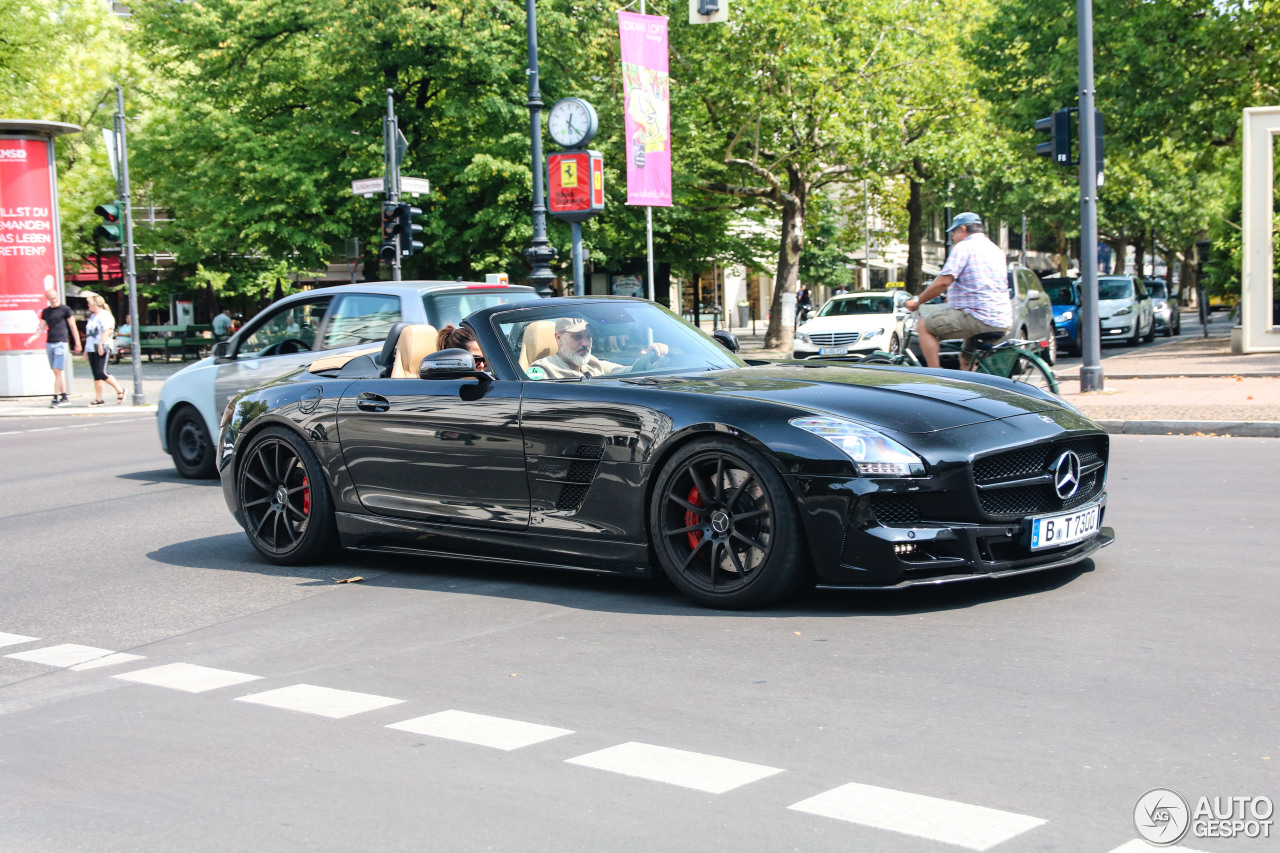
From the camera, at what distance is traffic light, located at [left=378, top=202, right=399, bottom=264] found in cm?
2273

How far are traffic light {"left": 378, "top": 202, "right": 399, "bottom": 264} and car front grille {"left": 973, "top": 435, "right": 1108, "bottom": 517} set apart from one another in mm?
17734

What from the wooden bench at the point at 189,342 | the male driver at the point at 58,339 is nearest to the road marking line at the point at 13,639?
the male driver at the point at 58,339

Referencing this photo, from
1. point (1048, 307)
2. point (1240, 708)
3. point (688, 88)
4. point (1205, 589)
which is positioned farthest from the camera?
Answer: point (688, 88)

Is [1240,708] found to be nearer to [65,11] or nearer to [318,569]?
[318,569]

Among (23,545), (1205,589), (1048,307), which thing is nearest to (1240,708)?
(1205,589)

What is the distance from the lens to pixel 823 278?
6284 centimetres

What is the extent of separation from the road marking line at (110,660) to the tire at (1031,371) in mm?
8272

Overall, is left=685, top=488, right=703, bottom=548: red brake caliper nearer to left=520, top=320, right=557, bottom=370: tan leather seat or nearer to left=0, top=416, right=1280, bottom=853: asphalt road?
left=0, top=416, right=1280, bottom=853: asphalt road

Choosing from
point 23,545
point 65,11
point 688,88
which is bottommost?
point 23,545

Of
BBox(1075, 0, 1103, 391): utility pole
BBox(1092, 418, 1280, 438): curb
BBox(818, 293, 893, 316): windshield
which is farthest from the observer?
BBox(818, 293, 893, 316): windshield

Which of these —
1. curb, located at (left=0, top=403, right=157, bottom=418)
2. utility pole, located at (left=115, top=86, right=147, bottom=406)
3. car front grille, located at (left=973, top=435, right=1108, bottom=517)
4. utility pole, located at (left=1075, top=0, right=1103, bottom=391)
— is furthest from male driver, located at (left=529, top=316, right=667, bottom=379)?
utility pole, located at (left=115, top=86, right=147, bottom=406)

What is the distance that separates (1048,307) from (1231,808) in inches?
913

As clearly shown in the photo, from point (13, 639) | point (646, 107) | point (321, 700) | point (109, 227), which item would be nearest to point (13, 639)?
point (13, 639)

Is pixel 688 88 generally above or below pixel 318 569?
above
